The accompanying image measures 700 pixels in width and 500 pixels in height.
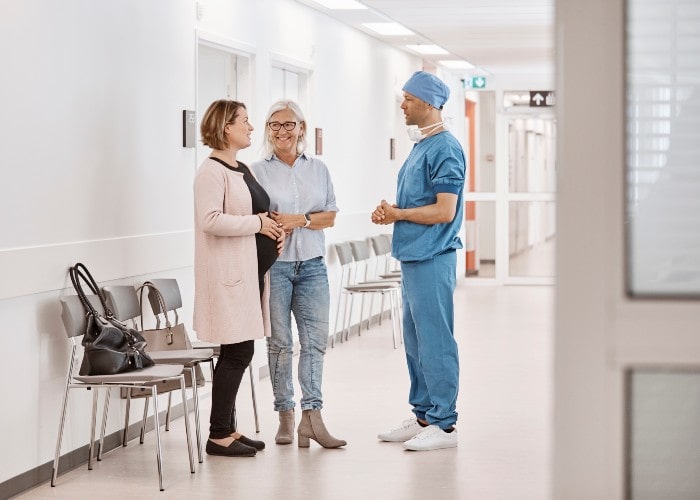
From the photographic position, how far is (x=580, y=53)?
214cm

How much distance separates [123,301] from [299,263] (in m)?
0.90

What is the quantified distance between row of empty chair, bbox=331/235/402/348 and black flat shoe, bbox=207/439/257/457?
412 cm

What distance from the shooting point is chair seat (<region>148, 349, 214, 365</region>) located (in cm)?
546

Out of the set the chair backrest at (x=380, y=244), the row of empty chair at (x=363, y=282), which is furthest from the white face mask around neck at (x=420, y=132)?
the chair backrest at (x=380, y=244)

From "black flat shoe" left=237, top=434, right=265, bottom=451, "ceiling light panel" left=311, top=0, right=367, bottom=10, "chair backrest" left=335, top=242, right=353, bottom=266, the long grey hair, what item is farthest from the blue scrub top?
"chair backrest" left=335, top=242, right=353, bottom=266

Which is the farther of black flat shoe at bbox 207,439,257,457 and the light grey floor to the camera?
black flat shoe at bbox 207,439,257,457

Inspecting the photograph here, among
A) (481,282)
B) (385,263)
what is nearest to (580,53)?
(385,263)

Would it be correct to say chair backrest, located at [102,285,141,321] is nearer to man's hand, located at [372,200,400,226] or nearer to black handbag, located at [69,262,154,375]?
black handbag, located at [69,262,154,375]

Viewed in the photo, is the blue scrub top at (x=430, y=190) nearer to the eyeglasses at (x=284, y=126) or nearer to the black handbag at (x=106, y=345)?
the eyeglasses at (x=284, y=126)

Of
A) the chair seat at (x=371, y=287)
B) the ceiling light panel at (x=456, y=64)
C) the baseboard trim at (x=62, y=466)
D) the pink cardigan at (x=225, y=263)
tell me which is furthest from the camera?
the ceiling light panel at (x=456, y=64)

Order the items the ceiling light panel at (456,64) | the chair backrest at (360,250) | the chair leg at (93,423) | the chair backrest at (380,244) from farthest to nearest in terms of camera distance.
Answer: the ceiling light panel at (456,64)
the chair backrest at (380,244)
the chair backrest at (360,250)
the chair leg at (93,423)

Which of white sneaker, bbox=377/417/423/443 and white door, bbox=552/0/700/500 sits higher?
white door, bbox=552/0/700/500

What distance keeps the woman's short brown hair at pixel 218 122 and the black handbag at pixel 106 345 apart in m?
0.82

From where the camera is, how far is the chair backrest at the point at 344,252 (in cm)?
997
